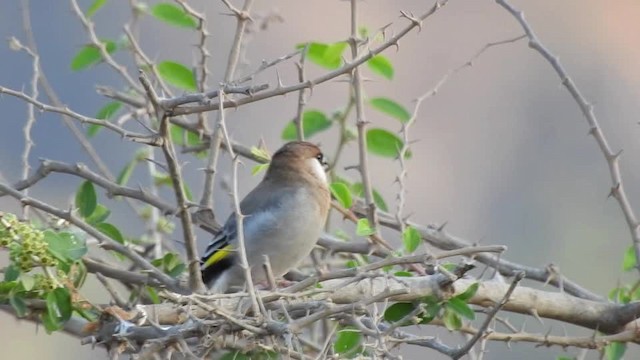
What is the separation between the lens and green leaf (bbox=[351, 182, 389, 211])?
4117 mm

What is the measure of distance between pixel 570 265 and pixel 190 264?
5.33 metres

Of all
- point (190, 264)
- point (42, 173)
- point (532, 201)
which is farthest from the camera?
point (532, 201)

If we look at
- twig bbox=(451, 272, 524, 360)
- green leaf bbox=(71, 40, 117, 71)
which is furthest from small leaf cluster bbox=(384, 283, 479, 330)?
green leaf bbox=(71, 40, 117, 71)

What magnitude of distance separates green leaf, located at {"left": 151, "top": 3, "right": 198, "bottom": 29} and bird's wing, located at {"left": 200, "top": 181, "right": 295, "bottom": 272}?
64 centimetres

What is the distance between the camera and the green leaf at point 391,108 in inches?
163

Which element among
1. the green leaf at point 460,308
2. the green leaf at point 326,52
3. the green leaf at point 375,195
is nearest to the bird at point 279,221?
the green leaf at point 375,195

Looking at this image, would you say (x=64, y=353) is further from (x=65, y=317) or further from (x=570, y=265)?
(x=65, y=317)

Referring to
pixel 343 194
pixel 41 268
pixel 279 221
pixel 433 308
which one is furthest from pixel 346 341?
pixel 279 221

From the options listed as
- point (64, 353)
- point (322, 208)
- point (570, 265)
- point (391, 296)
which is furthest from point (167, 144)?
point (570, 265)

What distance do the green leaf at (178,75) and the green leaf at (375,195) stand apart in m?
0.62

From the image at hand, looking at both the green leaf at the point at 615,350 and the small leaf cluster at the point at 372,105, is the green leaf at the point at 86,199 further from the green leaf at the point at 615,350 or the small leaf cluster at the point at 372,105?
the green leaf at the point at 615,350

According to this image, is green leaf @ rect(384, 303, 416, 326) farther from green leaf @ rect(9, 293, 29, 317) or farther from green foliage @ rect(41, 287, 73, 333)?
green leaf @ rect(9, 293, 29, 317)

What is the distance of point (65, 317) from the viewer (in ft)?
9.96

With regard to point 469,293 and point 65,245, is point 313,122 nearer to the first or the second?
point 469,293
